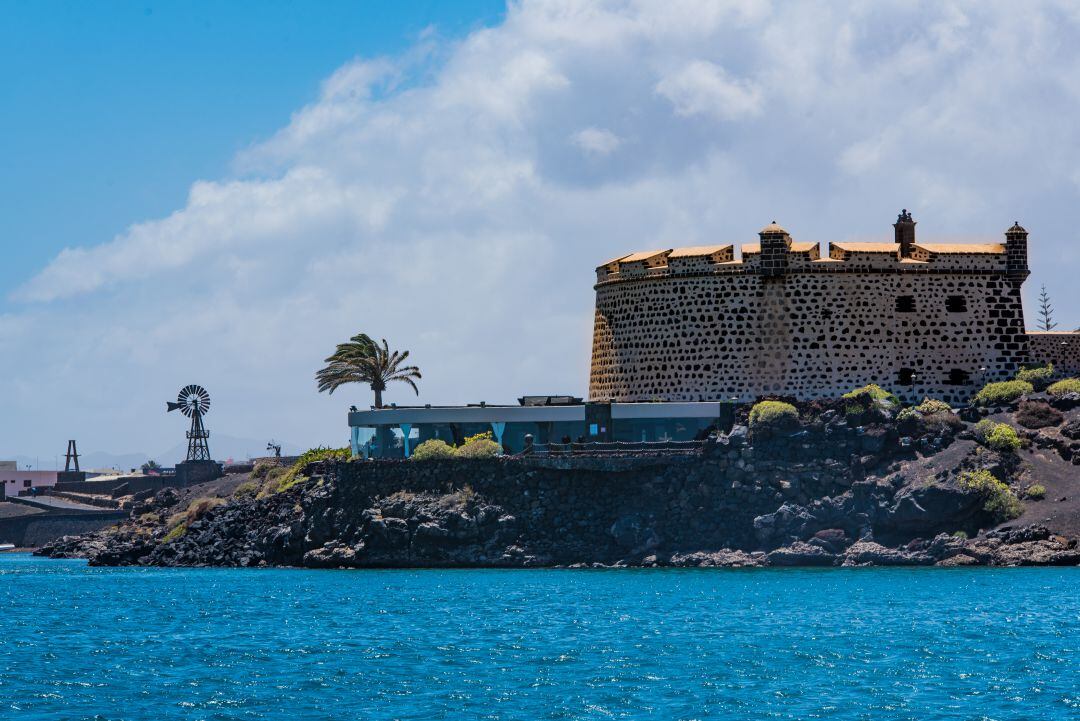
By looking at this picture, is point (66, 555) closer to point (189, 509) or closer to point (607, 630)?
point (189, 509)

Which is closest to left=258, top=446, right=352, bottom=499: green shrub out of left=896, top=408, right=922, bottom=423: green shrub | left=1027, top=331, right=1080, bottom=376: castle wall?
left=896, top=408, right=922, bottom=423: green shrub

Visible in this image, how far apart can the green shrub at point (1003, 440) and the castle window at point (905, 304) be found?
1013 centimetres

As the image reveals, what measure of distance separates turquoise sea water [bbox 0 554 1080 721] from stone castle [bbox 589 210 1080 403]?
15.0 meters

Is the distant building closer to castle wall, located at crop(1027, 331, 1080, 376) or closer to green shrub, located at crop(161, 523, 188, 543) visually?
green shrub, located at crop(161, 523, 188, 543)

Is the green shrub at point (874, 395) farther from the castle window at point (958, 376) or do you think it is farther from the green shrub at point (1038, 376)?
the green shrub at point (1038, 376)

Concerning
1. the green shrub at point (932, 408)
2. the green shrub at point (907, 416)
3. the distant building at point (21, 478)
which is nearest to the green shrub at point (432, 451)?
the green shrub at point (907, 416)

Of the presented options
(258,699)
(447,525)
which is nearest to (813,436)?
(447,525)

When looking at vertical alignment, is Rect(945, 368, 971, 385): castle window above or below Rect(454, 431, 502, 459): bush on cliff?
above

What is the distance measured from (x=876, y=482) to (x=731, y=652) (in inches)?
1088

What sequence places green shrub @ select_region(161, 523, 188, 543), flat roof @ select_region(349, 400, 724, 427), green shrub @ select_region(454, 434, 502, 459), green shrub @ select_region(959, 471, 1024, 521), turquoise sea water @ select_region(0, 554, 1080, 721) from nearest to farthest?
turquoise sea water @ select_region(0, 554, 1080, 721)
green shrub @ select_region(959, 471, 1024, 521)
green shrub @ select_region(454, 434, 502, 459)
flat roof @ select_region(349, 400, 724, 427)
green shrub @ select_region(161, 523, 188, 543)

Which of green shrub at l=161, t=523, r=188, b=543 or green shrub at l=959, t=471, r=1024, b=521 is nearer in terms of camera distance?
green shrub at l=959, t=471, r=1024, b=521

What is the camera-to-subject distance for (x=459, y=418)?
7881cm

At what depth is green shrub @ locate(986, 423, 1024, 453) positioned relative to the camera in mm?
70750

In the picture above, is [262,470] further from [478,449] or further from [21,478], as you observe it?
[21,478]
